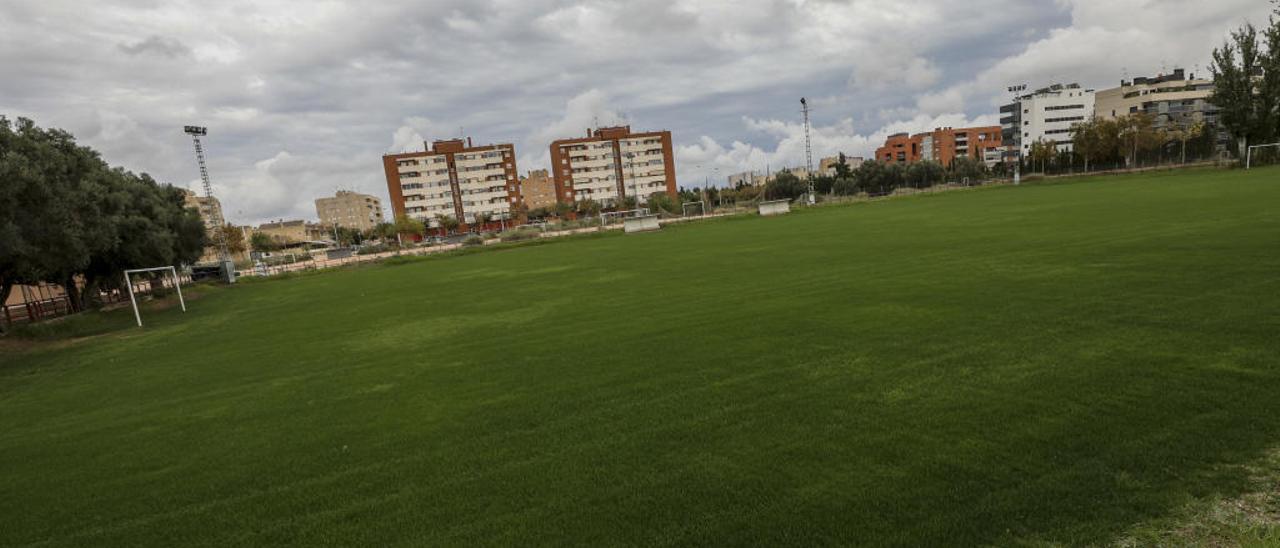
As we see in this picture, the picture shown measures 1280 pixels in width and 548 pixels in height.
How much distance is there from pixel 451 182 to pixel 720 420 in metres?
113

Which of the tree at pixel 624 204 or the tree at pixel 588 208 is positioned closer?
the tree at pixel 624 204

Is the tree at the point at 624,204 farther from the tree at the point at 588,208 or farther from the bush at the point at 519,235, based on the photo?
the bush at the point at 519,235

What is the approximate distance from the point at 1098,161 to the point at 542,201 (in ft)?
391

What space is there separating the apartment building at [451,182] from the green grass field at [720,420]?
332 ft

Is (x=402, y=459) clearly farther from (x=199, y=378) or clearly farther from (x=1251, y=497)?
(x=199, y=378)

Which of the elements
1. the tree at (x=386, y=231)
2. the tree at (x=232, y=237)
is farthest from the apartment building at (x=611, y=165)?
the tree at (x=232, y=237)

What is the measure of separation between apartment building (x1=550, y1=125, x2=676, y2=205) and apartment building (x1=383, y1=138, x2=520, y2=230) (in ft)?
37.4

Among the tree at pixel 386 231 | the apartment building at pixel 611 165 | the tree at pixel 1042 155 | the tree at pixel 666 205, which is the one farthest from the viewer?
the apartment building at pixel 611 165

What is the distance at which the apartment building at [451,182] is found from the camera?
Answer: 110 meters

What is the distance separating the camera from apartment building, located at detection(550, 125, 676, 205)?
117m

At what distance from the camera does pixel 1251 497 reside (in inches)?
148

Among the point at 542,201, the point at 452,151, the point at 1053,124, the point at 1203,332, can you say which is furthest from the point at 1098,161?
the point at 542,201

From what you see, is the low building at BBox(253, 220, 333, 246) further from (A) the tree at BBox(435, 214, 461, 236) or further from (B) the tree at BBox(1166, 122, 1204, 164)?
(B) the tree at BBox(1166, 122, 1204, 164)

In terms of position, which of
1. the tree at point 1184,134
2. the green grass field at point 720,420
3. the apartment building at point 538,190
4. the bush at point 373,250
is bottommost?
the green grass field at point 720,420
